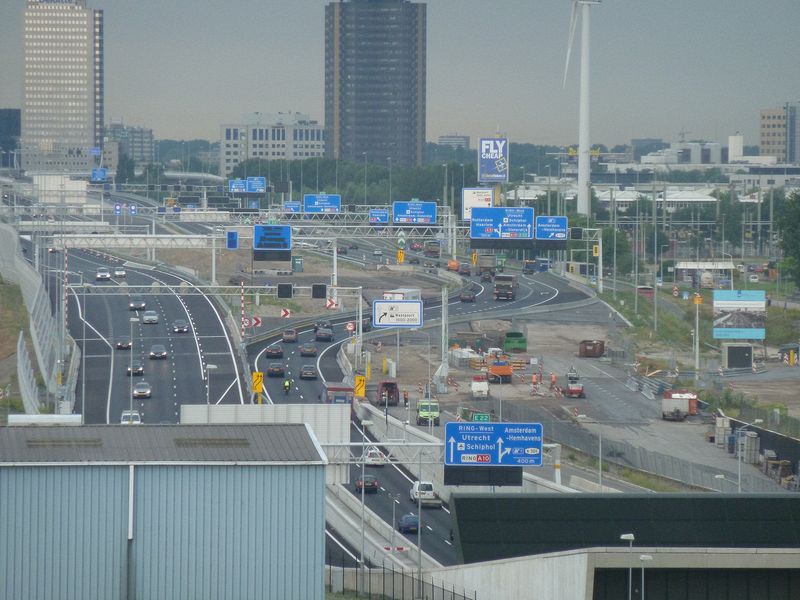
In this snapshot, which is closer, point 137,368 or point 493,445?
point 493,445

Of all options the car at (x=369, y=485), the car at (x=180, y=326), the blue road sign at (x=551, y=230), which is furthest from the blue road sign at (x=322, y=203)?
the car at (x=369, y=485)

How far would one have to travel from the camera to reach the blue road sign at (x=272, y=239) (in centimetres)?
6116

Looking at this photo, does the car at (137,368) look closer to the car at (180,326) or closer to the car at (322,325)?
the car at (180,326)

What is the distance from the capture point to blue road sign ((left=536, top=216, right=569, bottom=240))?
63625 mm

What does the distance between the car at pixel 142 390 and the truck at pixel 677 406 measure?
18.6 metres

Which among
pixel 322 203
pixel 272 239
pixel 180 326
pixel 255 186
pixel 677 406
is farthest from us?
pixel 255 186

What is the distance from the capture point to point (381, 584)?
2862 cm

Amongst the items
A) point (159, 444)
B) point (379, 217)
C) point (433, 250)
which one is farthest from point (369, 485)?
point (433, 250)

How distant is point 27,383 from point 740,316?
121 ft

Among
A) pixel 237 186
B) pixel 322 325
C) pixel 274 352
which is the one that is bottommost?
pixel 274 352

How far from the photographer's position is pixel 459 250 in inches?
4796

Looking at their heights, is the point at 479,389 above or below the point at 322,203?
below

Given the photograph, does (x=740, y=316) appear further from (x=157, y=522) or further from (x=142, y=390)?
(x=157, y=522)

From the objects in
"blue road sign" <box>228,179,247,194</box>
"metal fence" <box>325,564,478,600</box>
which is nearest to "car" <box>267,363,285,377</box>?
"metal fence" <box>325,564,478,600</box>
